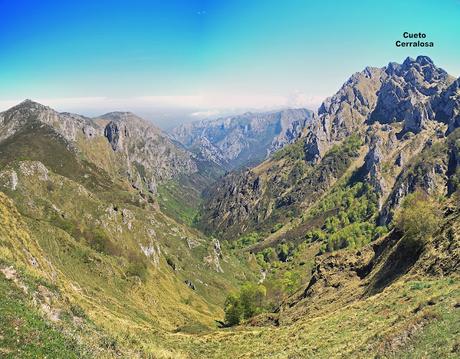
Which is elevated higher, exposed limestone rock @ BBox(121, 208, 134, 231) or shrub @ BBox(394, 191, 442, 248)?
shrub @ BBox(394, 191, 442, 248)

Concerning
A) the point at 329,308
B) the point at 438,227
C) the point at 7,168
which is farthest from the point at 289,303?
the point at 7,168

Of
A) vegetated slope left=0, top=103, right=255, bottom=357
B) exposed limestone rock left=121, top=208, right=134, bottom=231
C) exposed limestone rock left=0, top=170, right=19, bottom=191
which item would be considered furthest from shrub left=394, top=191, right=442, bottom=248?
exposed limestone rock left=0, top=170, right=19, bottom=191

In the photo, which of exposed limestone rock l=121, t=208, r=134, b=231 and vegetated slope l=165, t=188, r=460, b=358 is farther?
exposed limestone rock l=121, t=208, r=134, b=231

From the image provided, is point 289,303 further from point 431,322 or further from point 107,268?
point 431,322

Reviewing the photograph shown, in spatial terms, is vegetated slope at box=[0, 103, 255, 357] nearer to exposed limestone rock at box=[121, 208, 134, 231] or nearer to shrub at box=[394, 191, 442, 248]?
exposed limestone rock at box=[121, 208, 134, 231]

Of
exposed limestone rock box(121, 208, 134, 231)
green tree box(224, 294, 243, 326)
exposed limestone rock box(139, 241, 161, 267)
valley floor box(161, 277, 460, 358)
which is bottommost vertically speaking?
green tree box(224, 294, 243, 326)

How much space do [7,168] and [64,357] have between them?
18228 cm

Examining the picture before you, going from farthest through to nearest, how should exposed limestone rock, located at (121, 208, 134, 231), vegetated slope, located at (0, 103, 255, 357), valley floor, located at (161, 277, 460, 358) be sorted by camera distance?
exposed limestone rock, located at (121, 208, 134, 231)
vegetated slope, located at (0, 103, 255, 357)
valley floor, located at (161, 277, 460, 358)

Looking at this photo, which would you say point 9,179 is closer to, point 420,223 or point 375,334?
point 420,223

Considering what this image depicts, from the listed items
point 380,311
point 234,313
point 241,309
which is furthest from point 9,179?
point 380,311

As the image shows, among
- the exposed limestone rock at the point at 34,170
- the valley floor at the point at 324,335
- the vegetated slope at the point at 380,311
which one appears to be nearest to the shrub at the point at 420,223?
the vegetated slope at the point at 380,311

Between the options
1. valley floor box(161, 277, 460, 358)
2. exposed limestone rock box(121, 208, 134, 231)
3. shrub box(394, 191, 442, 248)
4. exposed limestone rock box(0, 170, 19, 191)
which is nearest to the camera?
valley floor box(161, 277, 460, 358)

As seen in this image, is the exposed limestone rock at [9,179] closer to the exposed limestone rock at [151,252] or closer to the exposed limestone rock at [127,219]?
the exposed limestone rock at [127,219]

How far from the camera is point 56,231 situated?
12181 centimetres
